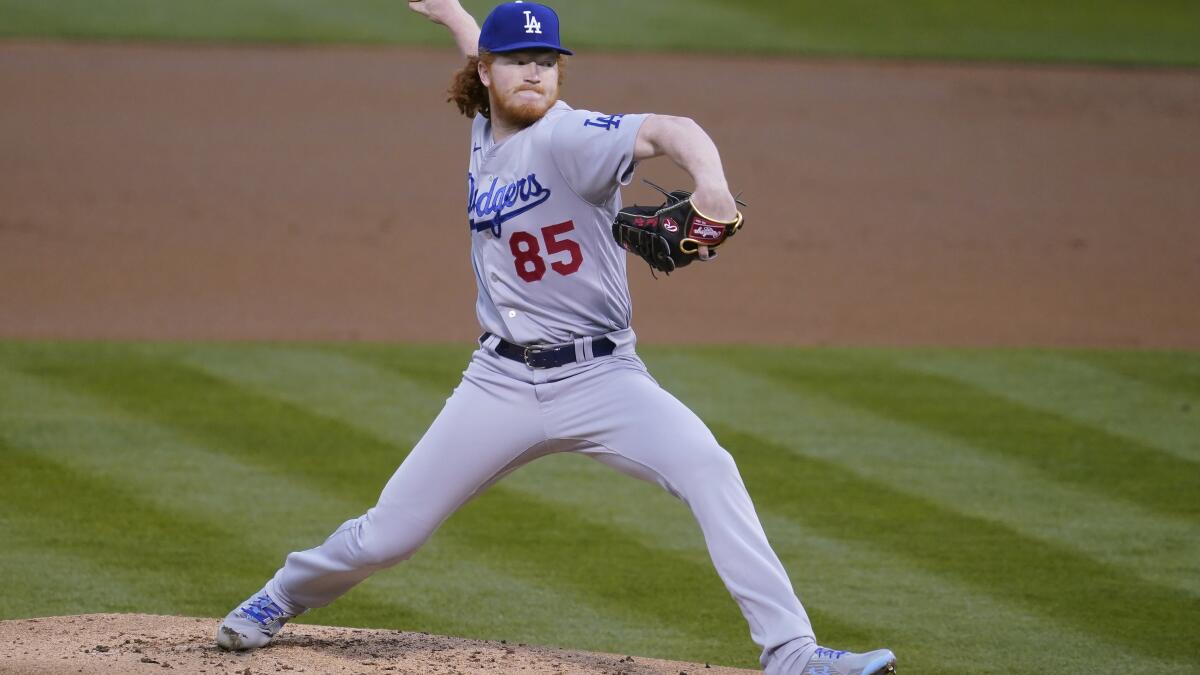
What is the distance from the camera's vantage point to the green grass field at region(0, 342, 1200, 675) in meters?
5.48

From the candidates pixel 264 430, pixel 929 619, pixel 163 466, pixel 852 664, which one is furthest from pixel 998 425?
pixel 852 664

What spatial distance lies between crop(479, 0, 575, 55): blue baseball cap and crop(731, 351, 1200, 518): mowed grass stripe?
3.57 m

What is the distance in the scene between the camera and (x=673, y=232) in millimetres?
3750

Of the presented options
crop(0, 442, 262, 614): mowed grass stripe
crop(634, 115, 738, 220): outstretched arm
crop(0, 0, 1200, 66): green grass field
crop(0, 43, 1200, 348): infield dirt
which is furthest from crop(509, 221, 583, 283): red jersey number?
crop(0, 0, 1200, 66): green grass field

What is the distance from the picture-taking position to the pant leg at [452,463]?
168 inches

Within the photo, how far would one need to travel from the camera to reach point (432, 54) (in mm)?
15312

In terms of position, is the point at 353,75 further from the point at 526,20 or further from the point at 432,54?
the point at 526,20

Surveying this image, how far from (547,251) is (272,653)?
53.9 inches

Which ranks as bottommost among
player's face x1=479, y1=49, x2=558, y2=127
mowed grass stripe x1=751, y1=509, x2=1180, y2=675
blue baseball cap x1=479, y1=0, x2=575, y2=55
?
mowed grass stripe x1=751, y1=509, x2=1180, y2=675

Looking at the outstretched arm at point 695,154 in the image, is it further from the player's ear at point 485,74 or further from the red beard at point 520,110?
the player's ear at point 485,74

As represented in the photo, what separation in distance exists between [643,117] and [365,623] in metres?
2.29

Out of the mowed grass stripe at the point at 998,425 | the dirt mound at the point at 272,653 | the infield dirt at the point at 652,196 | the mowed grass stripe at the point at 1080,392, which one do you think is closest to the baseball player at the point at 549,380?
the dirt mound at the point at 272,653

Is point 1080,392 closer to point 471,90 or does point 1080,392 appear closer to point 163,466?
point 163,466

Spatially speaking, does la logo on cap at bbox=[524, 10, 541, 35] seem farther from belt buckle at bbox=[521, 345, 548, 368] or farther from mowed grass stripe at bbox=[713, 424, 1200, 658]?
mowed grass stripe at bbox=[713, 424, 1200, 658]
